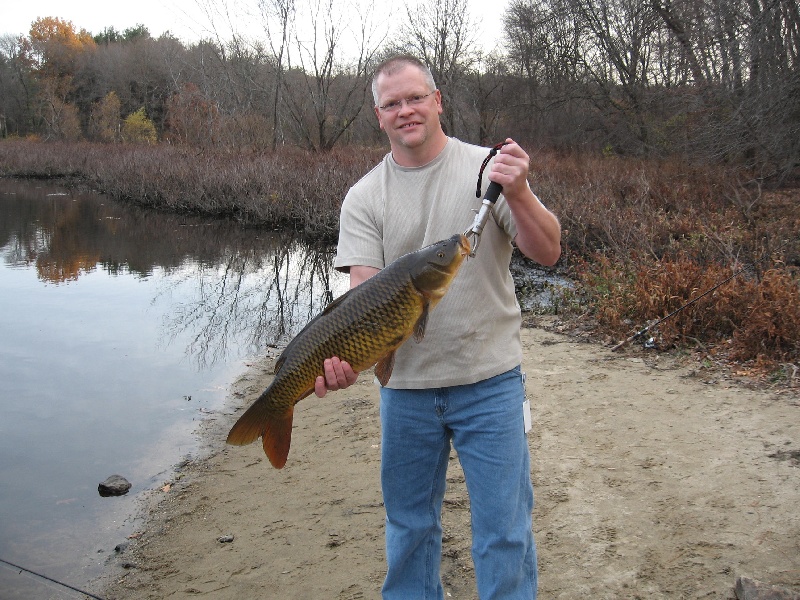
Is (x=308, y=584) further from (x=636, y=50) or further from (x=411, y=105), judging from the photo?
(x=636, y=50)

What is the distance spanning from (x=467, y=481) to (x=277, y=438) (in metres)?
0.76

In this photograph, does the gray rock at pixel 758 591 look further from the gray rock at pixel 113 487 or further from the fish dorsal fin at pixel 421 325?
the gray rock at pixel 113 487

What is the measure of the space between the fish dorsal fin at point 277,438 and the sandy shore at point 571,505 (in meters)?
1.52

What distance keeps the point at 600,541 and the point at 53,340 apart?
8.94m

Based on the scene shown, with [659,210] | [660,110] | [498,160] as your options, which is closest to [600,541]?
[498,160]

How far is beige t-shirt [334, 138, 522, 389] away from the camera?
2.75 meters

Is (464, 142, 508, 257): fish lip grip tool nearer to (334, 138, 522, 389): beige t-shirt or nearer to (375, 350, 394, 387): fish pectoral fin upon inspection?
(334, 138, 522, 389): beige t-shirt

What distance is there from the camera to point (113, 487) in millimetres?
6059

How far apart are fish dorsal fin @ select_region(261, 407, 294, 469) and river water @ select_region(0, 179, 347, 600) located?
2.57m

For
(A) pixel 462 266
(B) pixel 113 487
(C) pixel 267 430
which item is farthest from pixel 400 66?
(B) pixel 113 487

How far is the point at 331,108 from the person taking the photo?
3166cm

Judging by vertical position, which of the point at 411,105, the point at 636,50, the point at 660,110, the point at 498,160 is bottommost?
the point at 498,160

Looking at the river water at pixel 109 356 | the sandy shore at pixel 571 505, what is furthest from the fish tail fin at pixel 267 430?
the river water at pixel 109 356

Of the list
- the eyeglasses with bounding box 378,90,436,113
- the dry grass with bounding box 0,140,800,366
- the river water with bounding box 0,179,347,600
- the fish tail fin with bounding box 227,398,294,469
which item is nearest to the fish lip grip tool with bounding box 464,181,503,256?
the eyeglasses with bounding box 378,90,436,113
